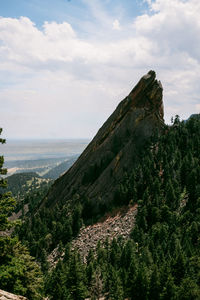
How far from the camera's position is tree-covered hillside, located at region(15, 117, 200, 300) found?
45.4m

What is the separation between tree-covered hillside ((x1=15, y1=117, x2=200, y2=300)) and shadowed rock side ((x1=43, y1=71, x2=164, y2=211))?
548 centimetres

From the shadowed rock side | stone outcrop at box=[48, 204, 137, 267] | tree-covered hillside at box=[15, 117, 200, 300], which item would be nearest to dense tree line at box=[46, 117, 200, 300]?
tree-covered hillside at box=[15, 117, 200, 300]

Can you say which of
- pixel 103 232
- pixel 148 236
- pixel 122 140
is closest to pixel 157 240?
pixel 148 236

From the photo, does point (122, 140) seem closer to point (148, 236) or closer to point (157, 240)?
point (148, 236)

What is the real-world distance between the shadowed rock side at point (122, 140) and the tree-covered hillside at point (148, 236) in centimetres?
548

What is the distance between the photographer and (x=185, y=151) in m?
102

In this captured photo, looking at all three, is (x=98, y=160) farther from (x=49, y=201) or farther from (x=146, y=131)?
(x=49, y=201)

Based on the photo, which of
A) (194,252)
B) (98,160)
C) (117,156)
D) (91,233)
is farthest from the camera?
(98,160)

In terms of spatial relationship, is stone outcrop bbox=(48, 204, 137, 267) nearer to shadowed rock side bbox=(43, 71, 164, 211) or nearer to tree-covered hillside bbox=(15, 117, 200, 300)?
tree-covered hillside bbox=(15, 117, 200, 300)

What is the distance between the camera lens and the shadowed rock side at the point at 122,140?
100500 mm

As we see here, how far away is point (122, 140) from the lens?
107000 mm

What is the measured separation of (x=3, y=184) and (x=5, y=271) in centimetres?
744

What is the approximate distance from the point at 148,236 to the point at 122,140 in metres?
50.3

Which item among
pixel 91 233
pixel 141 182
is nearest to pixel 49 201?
pixel 91 233
